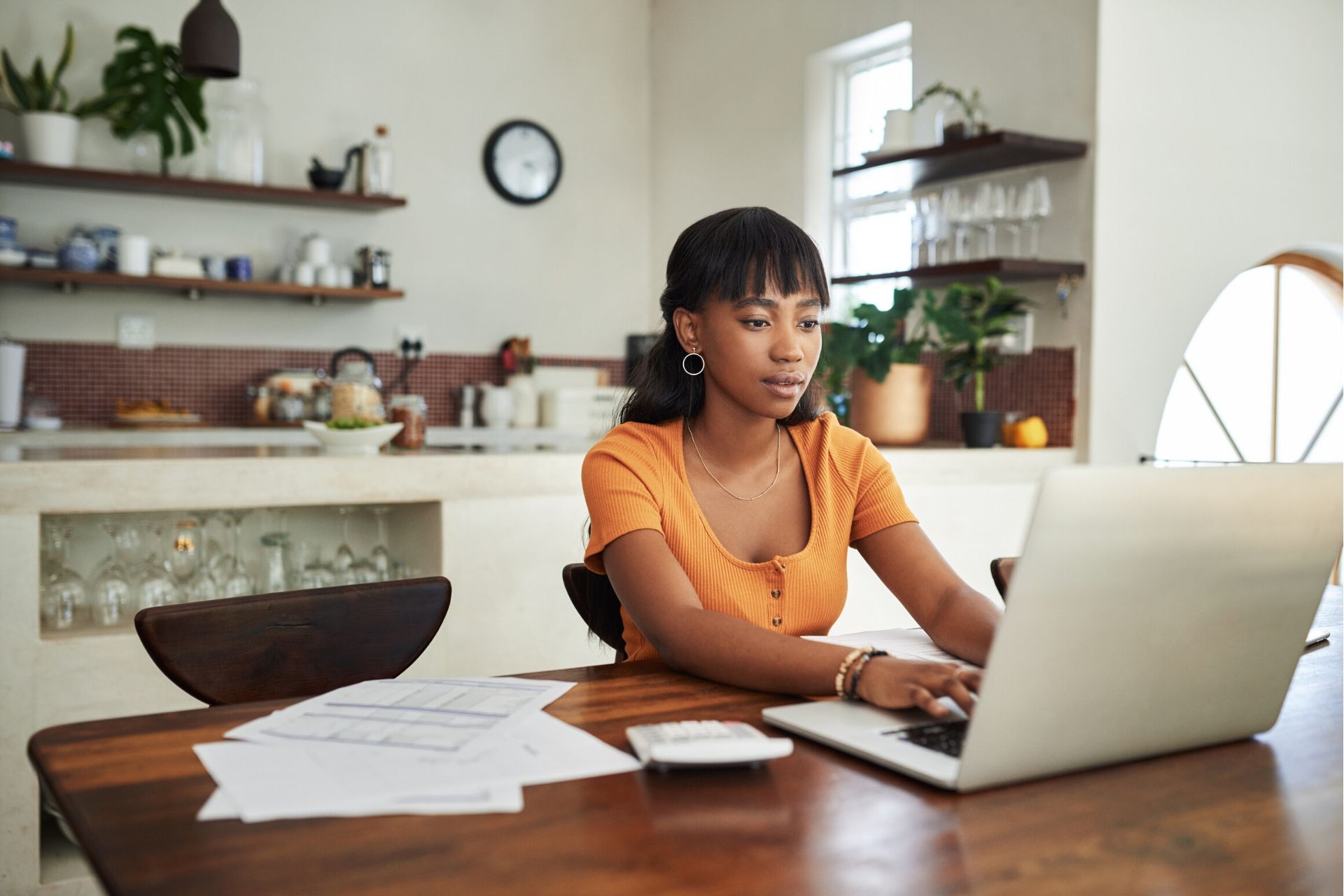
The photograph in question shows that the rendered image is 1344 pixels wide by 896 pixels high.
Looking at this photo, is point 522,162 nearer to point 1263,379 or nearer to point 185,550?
point 1263,379

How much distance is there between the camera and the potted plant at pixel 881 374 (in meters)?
3.48

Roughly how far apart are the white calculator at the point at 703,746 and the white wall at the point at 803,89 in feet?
9.78

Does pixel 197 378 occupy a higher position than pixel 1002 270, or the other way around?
pixel 1002 270

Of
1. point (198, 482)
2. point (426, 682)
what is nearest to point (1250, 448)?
point (198, 482)

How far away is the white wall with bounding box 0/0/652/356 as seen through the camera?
479cm

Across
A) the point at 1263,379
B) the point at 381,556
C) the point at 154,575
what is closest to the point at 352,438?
the point at 381,556

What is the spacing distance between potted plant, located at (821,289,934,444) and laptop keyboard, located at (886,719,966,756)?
2.52 metres

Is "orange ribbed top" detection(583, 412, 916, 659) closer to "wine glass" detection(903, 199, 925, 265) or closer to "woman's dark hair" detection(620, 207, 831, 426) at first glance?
"woman's dark hair" detection(620, 207, 831, 426)

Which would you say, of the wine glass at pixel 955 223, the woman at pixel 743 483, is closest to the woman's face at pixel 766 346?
the woman at pixel 743 483

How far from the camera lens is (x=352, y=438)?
268 centimetres

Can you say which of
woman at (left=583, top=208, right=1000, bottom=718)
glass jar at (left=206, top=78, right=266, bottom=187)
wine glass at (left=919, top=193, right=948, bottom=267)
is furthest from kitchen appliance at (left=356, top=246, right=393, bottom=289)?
woman at (left=583, top=208, right=1000, bottom=718)

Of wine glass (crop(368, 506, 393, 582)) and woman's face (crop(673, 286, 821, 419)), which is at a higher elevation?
woman's face (crop(673, 286, 821, 419))

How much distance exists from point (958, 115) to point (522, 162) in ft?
8.65

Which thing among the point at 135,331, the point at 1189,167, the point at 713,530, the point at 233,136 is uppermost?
the point at 233,136
